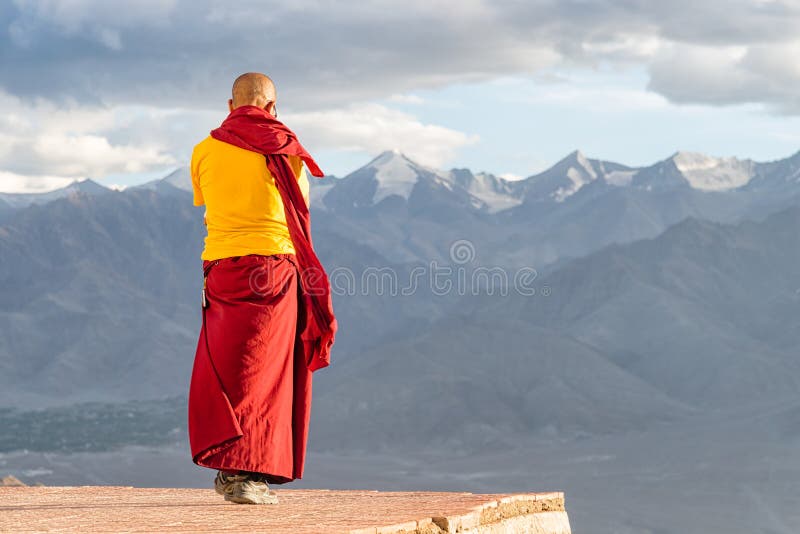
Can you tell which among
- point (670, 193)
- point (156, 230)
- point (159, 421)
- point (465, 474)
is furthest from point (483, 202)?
point (465, 474)

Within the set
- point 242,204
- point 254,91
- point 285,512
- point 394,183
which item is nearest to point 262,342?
point 242,204

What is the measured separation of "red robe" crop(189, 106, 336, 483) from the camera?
16.1 feet

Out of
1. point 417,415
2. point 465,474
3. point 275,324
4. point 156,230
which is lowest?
point 275,324

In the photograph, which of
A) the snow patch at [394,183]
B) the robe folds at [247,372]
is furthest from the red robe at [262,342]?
the snow patch at [394,183]

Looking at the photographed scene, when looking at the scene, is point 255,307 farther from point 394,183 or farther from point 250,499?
point 394,183

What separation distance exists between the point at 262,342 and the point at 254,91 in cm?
108

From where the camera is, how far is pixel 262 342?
196 inches

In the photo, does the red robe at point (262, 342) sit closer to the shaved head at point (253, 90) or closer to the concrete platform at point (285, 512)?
the shaved head at point (253, 90)

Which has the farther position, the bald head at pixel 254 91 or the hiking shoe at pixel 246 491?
the bald head at pixel 254 91

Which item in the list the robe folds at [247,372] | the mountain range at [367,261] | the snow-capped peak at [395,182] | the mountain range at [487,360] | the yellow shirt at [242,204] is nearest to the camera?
the robe folds at [247,372]

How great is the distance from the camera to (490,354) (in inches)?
3401

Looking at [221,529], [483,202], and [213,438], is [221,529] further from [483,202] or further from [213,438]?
[483,202]

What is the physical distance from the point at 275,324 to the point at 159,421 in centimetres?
9108

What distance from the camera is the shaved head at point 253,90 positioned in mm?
5211
